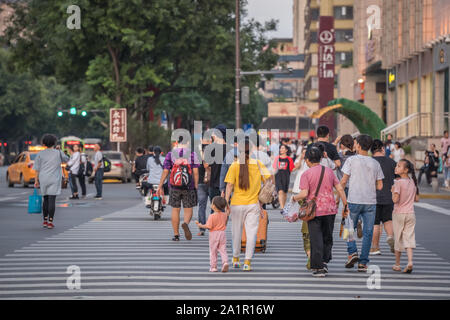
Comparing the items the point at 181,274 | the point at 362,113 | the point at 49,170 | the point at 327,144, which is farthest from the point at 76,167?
the point at 362,113

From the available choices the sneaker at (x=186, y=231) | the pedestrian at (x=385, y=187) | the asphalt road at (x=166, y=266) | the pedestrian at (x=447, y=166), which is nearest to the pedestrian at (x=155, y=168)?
the asphalt road at (x=166, y=266)

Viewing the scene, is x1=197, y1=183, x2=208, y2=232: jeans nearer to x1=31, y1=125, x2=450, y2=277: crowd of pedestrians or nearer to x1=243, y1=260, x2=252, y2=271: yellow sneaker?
x1=31, y1=125, x2=450, y2=277: crowd of pedestrians

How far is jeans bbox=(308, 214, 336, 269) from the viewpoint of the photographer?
12070 millimetres

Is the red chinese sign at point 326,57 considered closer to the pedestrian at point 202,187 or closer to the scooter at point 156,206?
the scooter at point 156,206

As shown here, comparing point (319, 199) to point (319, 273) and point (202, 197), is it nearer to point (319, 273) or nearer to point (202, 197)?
point (319, 273)

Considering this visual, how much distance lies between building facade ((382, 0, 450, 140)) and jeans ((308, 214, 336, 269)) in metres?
30.9

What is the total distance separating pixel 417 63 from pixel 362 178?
41.7m

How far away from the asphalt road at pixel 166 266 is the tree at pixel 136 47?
93.8 feet

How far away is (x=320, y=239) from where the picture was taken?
12.2m

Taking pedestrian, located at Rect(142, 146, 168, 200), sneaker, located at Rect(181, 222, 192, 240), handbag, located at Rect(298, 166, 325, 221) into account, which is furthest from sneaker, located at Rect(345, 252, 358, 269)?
pedestrian, located at Rect(142, 146, 168, 200)

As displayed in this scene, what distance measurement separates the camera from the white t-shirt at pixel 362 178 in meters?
12.7

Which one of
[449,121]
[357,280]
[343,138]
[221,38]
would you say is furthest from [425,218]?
Result: [221,38]

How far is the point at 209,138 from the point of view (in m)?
18.0

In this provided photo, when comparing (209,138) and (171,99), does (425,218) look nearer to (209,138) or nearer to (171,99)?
(209,138)
